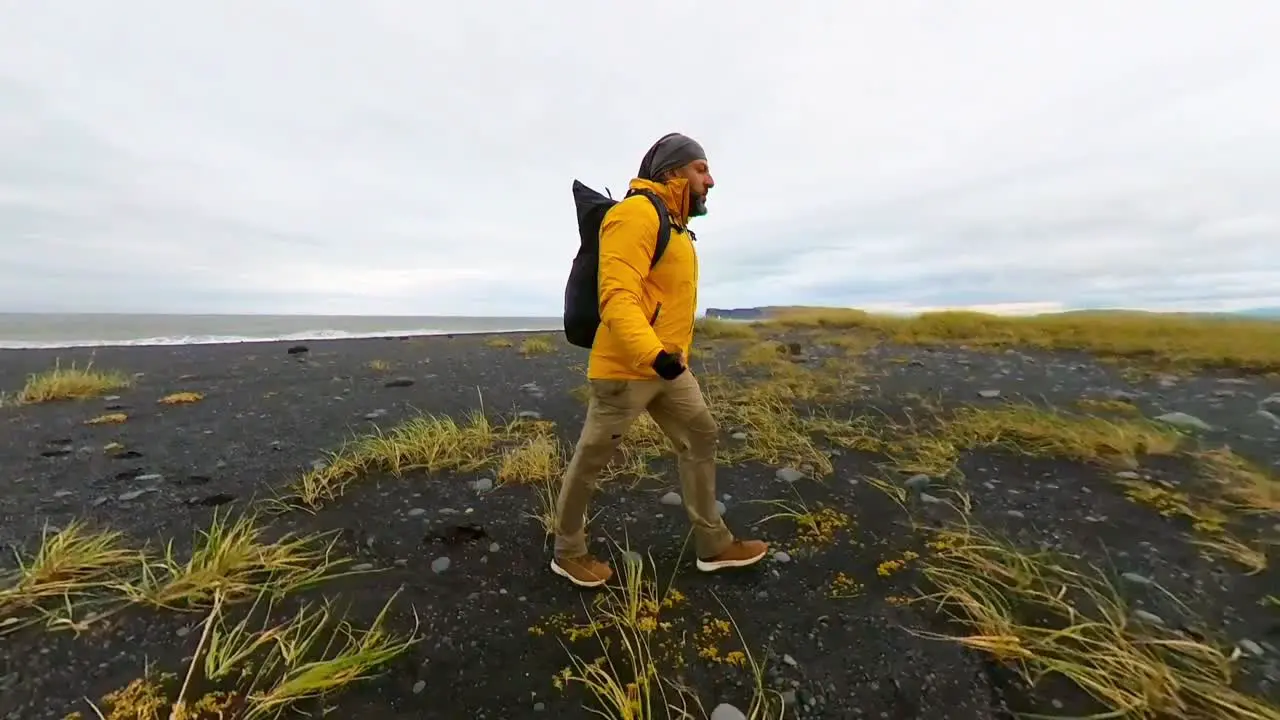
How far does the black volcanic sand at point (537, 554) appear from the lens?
2.57 m

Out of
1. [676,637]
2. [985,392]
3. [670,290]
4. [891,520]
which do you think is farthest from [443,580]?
[985,392]

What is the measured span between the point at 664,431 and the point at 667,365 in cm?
74

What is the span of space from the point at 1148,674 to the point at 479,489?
4.38m

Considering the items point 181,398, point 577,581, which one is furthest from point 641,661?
point 181,398

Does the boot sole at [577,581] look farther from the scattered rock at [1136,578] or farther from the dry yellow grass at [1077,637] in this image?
the scattered rock at [1136,578]

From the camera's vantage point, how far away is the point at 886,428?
21.2ft

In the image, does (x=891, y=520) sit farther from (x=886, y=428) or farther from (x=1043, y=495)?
(x=886, y=428)

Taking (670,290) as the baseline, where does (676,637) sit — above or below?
below

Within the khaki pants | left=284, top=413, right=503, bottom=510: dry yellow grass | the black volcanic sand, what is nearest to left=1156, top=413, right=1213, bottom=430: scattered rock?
the black volcanic sand

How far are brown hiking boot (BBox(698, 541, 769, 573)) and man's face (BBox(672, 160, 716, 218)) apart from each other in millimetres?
2169

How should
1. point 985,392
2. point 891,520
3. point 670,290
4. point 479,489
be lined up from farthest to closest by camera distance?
point 985,392 → point 479,489 → point 891,520 → point 670,290

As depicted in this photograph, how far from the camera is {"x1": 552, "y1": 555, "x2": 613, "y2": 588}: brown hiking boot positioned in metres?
3.42

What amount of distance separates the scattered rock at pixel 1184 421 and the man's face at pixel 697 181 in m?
6.18

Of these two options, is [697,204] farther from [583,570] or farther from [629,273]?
[583,570]
